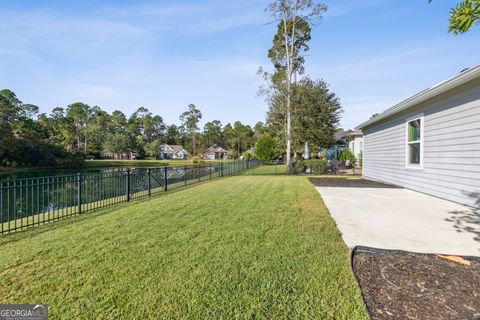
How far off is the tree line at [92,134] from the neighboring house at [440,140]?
117 ft

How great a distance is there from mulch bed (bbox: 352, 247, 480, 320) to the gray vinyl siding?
3.42 m

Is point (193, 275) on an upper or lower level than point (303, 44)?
lower

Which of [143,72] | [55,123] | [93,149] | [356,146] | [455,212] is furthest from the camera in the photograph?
[93,149]

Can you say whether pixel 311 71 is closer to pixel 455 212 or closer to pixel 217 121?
pixel 455 212

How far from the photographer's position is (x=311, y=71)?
19.8 m

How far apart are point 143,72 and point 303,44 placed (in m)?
12.0

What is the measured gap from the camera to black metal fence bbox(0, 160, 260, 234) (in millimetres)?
4627

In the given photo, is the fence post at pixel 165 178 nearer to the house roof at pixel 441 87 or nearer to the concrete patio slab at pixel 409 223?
the concrete patio slab at pixel 409 223

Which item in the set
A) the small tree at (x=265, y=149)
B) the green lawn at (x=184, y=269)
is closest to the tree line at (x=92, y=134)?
the small tree at (x=265, y=149)

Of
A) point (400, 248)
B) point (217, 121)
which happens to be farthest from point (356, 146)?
point (217, 121)

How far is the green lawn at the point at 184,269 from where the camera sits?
1.94m

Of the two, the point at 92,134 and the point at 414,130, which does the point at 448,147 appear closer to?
the point at 414,130

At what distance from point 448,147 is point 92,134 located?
71.3 metres

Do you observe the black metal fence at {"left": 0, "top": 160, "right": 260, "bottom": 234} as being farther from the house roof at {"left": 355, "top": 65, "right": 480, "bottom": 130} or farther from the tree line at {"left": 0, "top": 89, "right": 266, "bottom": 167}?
the tree line at {"left": 0, "top": 89, "right": 266, "bottom": 167}
